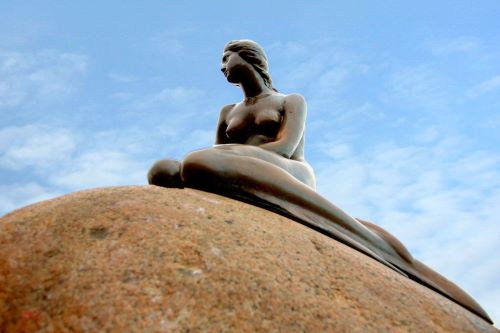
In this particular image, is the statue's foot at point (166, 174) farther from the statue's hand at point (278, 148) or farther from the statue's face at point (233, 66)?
the statue's face at point (233, 66)

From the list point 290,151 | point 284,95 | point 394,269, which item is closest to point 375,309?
point 394,269

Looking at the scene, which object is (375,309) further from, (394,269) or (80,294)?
(80,294)

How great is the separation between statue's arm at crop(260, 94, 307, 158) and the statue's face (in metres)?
0.52

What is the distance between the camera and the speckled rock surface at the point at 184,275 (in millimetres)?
2297

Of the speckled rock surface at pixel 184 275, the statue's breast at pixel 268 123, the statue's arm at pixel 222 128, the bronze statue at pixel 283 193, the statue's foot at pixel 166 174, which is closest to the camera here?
the speckled rock surface at pixel 184 275

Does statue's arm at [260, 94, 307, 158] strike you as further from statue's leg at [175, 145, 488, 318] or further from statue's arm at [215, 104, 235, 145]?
statue's leg at [175, 145, 488, 318]

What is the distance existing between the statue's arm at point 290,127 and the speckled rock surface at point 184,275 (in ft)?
4.40

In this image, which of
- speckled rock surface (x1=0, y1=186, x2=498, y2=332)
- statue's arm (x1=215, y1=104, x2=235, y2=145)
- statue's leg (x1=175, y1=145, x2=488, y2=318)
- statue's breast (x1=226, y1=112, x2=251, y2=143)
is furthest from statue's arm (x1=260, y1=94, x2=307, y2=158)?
speckled rock surface (x1=0, y1=186, x2=498, y2=332)

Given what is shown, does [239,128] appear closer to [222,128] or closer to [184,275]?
[222,128]

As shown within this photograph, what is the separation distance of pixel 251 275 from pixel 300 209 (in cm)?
118

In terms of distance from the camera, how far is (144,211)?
3.01m

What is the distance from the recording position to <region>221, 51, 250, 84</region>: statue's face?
5.46 meters

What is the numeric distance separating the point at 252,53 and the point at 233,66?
0.25 metres

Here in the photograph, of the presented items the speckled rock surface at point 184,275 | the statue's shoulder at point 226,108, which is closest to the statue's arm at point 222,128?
the statue's shoulder at point 226,108
